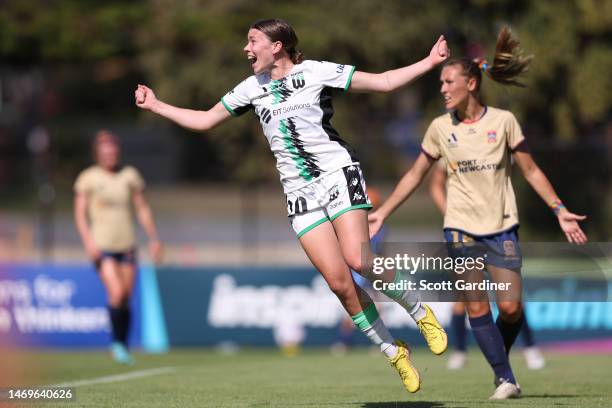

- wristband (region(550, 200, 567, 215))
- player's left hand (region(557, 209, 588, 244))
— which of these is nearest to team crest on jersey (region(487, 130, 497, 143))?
wristband (region(550, 200, 567, 215))

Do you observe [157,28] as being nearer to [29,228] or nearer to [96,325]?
[29,228]

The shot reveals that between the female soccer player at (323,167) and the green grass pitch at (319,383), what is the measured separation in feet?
2.14

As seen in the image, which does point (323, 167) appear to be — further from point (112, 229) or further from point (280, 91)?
point (112, 229)

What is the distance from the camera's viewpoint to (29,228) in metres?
30.6

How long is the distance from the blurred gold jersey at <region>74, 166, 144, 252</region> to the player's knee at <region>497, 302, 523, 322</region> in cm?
624

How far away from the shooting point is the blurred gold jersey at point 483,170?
7637mm

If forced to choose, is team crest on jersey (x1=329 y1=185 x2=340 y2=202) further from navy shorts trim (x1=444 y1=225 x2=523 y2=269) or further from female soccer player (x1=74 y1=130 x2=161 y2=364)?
female soccer player (x1=74 y1=130 x2=161 y2=364)

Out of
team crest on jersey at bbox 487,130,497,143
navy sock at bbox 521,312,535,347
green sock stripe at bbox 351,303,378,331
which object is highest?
team crest on jersey at bbox 487,130,497,143

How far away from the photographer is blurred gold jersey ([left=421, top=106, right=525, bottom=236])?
7.64m

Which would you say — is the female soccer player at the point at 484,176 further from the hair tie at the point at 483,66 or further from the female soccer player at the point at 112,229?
the female soccer player at the point at 112,229

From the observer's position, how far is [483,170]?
7656mm

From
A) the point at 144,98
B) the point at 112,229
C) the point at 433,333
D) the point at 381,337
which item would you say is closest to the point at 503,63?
the point at 433,333

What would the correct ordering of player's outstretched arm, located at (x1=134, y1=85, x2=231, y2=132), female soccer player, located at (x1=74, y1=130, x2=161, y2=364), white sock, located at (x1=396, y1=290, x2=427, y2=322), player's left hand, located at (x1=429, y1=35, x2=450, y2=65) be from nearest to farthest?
player's left hand, located at (x1=429, y1=35, x2=450, y2=65) → white sock, located at (x1=396, y1=290, x2=427, y2=322) → player's outstretched arm, located at (x1=134, y1=85, x2=231, y2=132) → female soccer player, located at (x1=74, y1=130, x2=161, y2=364)

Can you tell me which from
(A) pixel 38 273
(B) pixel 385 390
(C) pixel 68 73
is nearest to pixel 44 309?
(A) pixel 38 273
